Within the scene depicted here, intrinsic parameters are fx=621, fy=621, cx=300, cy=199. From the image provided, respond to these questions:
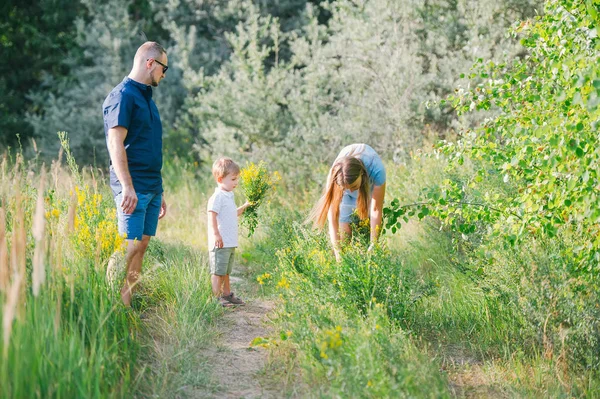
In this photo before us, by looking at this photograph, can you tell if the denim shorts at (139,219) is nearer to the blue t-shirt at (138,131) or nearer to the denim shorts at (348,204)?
the blue t-shirt at (138,131)

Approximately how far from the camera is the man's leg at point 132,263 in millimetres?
4351

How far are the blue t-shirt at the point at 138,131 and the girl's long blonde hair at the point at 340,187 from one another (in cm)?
144

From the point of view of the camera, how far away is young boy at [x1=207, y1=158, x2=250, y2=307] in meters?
5.18

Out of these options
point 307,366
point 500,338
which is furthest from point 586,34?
point 307,366

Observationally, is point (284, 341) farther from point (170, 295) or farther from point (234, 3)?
point (234, 3)

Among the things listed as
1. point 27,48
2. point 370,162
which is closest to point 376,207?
point 370,162

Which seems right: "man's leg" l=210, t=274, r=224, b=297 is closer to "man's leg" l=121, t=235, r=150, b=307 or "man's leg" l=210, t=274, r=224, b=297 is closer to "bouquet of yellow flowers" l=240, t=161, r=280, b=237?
"bouquet of yellow flowers" l=240, t=161, r=280, b=237

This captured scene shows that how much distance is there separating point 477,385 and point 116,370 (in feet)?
7.30

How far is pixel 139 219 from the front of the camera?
4.41 meters

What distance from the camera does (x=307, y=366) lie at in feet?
12.0

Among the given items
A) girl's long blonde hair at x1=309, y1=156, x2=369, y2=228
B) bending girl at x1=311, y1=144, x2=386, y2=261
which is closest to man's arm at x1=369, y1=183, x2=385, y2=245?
bending girl at x1=311, y1=144, x2=386, y2=261

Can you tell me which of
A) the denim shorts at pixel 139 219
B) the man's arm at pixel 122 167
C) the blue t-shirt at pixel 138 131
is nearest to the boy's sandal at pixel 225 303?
the denim shorts at pixel 139 219

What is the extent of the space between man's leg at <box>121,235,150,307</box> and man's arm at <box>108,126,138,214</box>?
0.29 metres

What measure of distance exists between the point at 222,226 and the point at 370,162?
1.37 m
